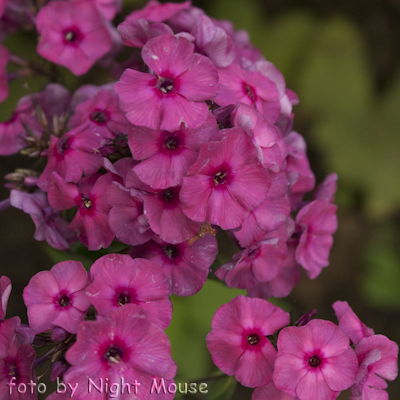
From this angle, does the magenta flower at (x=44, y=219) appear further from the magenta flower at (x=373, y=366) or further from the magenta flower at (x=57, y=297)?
the magenta flower at (x=373, y=366)

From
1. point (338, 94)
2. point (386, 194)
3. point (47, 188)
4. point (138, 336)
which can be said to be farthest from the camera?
point (338, 94)

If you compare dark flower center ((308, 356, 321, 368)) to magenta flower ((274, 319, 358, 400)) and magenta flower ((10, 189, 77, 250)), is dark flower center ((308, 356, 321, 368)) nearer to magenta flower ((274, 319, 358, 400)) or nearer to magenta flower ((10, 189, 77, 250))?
magenta flower ((274, 319, 358, 400))

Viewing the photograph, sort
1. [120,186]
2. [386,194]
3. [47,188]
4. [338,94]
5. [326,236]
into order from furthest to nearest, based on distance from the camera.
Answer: [338,94] < [386,194] < [326,236] < [47,188] < [120,186]

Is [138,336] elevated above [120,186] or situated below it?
below

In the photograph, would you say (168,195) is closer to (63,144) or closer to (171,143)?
(171,143)

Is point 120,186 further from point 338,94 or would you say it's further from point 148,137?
point 338,94

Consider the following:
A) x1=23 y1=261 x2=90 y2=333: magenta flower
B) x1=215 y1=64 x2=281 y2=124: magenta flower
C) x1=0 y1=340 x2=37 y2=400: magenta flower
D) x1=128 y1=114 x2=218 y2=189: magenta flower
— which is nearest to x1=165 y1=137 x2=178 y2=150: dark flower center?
x1=128 y1=114 x2=218 y2=189: magenta flower

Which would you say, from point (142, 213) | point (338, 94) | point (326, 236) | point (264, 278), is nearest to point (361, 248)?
point (338, 94)

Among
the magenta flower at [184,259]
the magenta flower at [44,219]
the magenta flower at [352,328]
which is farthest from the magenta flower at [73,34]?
the magenta flower at [352,328]
